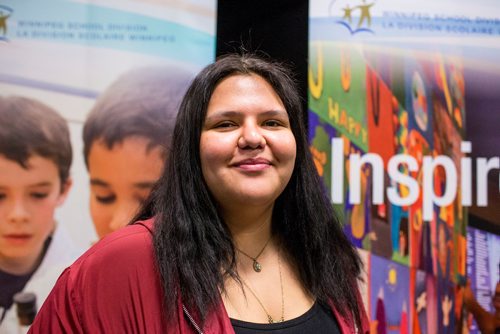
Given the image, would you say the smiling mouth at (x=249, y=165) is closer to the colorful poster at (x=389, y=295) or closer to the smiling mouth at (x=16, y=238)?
the colorful poster at (x=389, y=295)

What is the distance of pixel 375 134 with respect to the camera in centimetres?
183

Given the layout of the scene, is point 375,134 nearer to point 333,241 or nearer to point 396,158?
point 396,158

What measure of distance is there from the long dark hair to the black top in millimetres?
36

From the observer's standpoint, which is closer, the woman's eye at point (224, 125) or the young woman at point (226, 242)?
the young woman at point (226, 242)

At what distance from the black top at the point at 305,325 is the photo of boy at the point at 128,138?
87cm

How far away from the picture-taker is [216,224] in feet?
3.53

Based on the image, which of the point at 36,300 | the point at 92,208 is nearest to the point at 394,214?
the point at 92,208

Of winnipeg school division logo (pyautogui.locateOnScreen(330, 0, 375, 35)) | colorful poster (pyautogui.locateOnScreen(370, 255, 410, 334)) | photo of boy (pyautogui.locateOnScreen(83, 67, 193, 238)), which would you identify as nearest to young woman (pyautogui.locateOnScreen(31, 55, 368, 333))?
colorful poster (pyautogui.locateOnScreen(370, 255, 410, 334))

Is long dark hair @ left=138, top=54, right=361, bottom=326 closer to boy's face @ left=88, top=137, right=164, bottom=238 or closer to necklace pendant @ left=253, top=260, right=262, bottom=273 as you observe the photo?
necklace pendant @ left=253, top=260, right=262, bottom=273

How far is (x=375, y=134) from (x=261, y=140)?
0.92 m

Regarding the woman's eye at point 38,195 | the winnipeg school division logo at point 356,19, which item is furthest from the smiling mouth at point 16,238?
the winnipeg school division logo at point 356,19

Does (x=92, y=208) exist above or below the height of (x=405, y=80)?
below

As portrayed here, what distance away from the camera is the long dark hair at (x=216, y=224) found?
0.99 m

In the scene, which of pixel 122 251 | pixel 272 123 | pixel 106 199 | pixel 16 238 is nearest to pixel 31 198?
pixel 16 238
